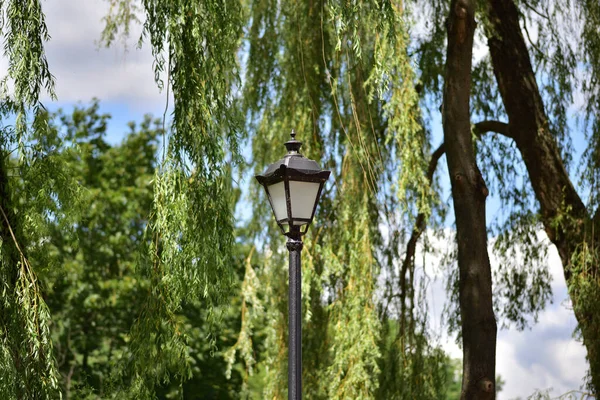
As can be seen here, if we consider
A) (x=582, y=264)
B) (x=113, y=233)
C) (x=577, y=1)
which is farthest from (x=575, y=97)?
(x=113, y=233)

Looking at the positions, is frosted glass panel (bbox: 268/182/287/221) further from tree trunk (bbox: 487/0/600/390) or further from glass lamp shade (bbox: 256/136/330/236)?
tree trunk (bbox: 487/0/600/390)

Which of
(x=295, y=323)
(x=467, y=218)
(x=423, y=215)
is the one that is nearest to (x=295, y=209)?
(x=295, y=323)

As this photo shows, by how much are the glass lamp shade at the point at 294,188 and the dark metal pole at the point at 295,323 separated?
8 cm

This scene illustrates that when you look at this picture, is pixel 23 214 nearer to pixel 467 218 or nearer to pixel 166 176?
pixel 166 176

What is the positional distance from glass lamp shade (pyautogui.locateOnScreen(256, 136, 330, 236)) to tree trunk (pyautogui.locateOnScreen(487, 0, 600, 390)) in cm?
451

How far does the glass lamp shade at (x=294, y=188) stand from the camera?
15.4ft

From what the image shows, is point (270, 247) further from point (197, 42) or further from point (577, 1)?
point (577, 1)

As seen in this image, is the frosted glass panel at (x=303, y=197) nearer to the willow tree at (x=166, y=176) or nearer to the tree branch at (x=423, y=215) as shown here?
the willow tree at (x=166, y=176)

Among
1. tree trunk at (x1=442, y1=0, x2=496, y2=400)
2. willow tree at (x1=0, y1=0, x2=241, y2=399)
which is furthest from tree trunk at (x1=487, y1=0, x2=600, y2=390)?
willow tree at (x1=0, y1=0, x2=241, y2=399)

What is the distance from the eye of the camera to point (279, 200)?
4781 mm

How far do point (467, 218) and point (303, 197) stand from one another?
3.32 m

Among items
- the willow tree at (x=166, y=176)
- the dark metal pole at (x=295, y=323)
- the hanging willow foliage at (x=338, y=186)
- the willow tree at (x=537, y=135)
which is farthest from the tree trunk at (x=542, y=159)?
the dark metal pole at (x=295, y=323)

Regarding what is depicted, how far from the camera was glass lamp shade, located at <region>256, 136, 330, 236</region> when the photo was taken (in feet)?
15.4

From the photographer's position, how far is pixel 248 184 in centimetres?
960
